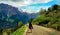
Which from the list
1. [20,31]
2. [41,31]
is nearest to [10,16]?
[20,31]

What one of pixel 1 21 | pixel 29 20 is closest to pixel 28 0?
pixel 29 20

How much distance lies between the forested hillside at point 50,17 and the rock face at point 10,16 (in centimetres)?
21

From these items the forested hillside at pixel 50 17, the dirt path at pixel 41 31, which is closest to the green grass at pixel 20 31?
the dirt path at pixel 41 31

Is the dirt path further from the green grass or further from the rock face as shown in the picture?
the rock face

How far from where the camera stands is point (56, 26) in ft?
11.1

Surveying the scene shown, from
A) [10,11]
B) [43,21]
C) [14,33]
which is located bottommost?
[14,33]

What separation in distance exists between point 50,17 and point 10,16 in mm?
800

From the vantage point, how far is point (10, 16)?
354 cm

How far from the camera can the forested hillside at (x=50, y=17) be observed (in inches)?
135

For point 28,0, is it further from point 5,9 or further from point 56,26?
point 56,26

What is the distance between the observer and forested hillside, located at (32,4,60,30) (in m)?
3.42

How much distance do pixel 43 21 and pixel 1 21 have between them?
83cm

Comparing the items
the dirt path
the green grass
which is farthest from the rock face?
the dirt path

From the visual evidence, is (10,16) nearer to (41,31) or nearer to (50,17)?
(41,31)
